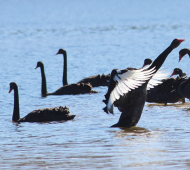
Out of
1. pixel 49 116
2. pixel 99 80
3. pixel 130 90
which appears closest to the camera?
pixel 130 90

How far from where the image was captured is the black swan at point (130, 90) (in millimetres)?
6625

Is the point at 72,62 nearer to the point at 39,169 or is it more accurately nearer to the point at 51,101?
the point at 51,101

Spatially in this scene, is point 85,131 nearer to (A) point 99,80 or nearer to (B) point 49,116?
(B) point 49,116

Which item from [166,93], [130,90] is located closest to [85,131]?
[130,90]

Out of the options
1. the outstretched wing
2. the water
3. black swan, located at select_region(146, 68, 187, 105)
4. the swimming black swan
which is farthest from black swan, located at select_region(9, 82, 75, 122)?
the swimming black swan

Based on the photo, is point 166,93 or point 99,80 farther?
point 99,80

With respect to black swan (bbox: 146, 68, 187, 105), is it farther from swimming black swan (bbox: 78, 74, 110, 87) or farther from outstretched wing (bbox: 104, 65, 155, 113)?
outstretched wing (bbox: 104, 65, 155, 113)

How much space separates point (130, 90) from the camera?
6602 millimetres

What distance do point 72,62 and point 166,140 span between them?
10.9 m

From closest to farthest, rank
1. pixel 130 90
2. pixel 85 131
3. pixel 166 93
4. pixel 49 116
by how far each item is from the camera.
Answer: pixel 130 90 < pixel 85 131 < pixel 49 116 < pixel 166 93

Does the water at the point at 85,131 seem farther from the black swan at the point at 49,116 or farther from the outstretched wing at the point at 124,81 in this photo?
the outstretched wing at the point at 124,81

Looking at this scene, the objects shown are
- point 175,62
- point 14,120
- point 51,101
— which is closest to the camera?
point 14,120

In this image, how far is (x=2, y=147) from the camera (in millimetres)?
6539

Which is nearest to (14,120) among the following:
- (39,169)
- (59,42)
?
(39,169)
